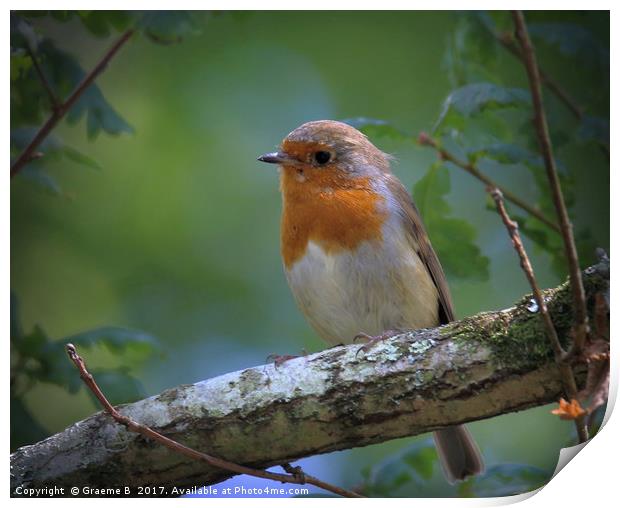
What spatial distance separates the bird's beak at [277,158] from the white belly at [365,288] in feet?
0.99

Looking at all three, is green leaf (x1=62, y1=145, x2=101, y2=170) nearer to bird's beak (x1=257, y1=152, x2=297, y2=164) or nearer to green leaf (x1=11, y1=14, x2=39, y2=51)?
green leaf (x1=11, y1=14, x2=39, y2=51)

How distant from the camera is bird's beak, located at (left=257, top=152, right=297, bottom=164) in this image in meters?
2.59

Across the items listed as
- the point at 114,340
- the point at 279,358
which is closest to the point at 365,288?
the point at 279,358

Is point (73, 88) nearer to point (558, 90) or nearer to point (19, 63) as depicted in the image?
point (19, 63)

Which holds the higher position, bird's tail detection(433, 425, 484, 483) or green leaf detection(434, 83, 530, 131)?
green leaf detection(434, 83, 530, 131)

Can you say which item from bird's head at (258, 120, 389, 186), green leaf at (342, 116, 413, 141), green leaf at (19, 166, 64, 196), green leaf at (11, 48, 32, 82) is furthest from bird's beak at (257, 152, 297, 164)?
green leaf at (11, 48, 32, 82)

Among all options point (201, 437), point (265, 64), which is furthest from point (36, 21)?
point (201, 437)

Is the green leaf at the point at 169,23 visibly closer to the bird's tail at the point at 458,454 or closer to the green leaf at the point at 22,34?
the green leaf at the point at 22,34

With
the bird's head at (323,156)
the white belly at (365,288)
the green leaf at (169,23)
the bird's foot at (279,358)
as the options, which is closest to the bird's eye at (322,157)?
the bird's head at (323,156)

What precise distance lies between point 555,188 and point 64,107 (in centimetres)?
161

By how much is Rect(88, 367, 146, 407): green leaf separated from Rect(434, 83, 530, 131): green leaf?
4.03ft

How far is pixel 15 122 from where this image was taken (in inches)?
101

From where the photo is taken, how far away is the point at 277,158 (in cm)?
261

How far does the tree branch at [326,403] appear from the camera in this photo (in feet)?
6.36
